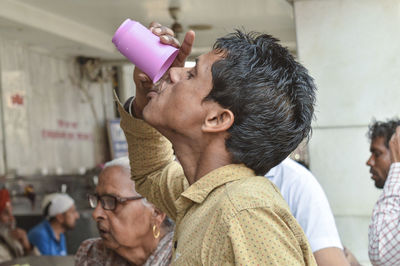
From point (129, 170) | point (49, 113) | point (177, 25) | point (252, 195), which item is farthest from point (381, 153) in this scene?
point (49, 113)

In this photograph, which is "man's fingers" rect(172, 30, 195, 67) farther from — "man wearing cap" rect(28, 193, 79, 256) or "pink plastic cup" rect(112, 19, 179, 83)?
"man wearing cap" rect(28, 193, 79, 256)

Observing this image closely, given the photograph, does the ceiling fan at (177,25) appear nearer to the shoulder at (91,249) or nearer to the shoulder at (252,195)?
the shoulder at (91,249)

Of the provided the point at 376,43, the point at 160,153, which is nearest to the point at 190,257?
the point at 160,153

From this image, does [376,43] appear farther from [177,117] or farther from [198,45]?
[198,45]

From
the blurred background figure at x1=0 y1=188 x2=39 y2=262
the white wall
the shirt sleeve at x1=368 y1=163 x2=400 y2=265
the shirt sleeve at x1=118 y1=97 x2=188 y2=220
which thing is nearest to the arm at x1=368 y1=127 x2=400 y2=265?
the shirt sleeve at x1=368 y1=163 x2=400 y2=265

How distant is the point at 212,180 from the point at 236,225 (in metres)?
0.19

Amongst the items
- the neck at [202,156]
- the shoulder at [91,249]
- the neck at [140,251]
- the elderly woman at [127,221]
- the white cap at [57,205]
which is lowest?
the white cap at [57,205]

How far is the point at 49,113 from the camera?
9164mm

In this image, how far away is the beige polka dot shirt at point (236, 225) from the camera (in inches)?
42.8

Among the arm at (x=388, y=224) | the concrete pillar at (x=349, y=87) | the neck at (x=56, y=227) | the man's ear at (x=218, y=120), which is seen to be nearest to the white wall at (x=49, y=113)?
the neck at (x=56, y=227)

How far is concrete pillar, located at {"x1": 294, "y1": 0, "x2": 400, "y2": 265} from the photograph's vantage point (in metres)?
4.61

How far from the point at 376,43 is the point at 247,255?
394 centimetres

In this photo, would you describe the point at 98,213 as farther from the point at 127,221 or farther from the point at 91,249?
the point at 91,249

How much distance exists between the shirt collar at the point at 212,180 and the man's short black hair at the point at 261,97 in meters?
0.04
